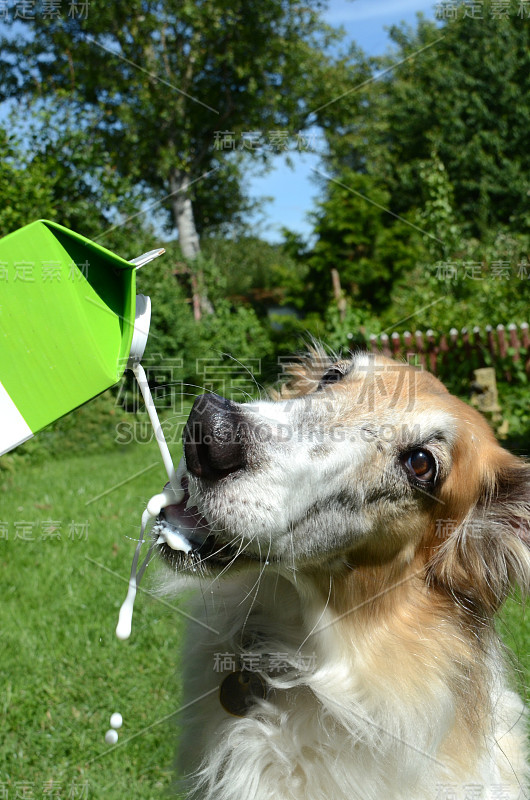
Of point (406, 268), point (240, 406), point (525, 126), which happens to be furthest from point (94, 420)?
point (525, 126)

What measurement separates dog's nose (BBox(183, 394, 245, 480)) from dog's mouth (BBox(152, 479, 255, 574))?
0.59ft

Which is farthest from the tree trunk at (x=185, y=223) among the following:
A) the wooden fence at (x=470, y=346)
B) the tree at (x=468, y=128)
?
the tree at (x=468, y=128)

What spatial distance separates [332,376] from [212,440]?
41.8 inches

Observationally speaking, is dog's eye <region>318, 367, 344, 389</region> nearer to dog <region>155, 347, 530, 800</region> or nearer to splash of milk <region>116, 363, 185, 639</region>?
dog <region>155, 347, 530, 800</region>

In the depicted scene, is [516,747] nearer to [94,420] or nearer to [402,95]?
[94,420]

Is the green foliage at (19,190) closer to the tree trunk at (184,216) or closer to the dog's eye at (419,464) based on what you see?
the tree trunk at (184,216)

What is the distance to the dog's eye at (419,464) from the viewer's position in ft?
7.82

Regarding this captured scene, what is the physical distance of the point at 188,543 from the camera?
6.92ft

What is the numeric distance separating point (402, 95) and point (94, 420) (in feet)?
75.6

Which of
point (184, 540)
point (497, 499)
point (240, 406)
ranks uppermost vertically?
point (240, 406)

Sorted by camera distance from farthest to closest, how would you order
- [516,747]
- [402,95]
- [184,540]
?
[402,95], [516,747], [184,540]

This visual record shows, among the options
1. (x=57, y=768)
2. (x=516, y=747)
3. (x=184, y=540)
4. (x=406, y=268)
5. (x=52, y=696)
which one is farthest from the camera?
(x=406, y=268)

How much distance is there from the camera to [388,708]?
7.79 ft

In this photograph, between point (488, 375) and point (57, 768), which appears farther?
point (488, 375)
